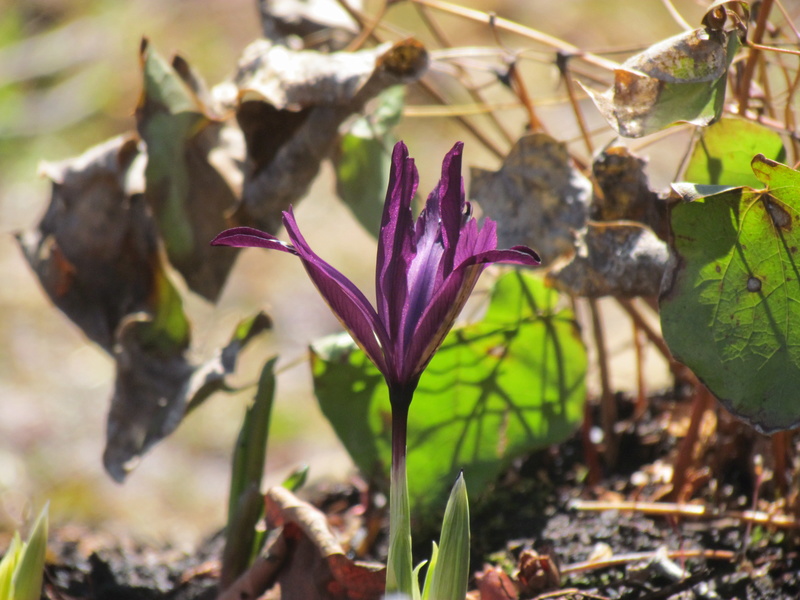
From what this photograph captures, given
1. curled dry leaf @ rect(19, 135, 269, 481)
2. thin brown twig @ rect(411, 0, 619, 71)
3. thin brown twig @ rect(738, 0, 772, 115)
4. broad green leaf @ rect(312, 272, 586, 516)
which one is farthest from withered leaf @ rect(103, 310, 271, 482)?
thin brown twig @ rect(738, 0, 772, 115)

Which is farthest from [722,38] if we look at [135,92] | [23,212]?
[135,92]

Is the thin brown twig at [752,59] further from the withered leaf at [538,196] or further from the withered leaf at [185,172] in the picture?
the withered leaf at [185,172]

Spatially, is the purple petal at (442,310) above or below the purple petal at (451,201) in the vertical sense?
below

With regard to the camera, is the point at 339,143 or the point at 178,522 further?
the point at 178,522

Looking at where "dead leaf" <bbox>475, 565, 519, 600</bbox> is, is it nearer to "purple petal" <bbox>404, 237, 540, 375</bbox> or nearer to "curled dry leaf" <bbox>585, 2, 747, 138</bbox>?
"purple petal" <bbox>404, 237, 540, 375</bbox>

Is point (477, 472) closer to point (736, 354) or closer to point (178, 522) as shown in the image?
point (736, 354)

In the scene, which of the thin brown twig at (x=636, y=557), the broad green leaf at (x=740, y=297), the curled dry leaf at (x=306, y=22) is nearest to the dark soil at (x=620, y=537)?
the thin brown twig at (x=636, y=557)

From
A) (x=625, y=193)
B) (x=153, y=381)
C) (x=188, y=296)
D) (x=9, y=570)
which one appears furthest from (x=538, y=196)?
(x=188, y=296)
